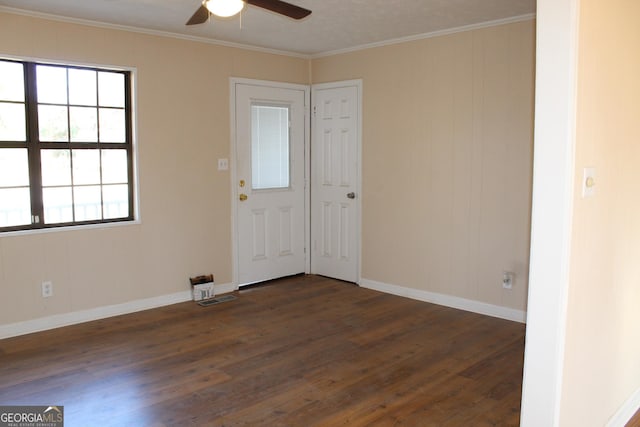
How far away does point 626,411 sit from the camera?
114 inches

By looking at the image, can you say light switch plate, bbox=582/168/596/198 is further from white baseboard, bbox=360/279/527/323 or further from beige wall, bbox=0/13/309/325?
beige wall, bbox=0/13/309/325

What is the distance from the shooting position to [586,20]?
2010mm

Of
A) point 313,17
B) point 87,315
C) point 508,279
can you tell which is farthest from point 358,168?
point 87,315

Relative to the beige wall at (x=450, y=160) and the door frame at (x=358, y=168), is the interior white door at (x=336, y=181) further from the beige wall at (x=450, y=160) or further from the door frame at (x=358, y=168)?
the beige wall at (x=450, y=160)

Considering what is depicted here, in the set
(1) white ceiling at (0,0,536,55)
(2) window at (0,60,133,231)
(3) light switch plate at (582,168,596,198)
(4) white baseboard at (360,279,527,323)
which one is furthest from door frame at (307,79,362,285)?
(3) light switch plate at (582,168,596,198)

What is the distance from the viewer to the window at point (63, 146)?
402cm

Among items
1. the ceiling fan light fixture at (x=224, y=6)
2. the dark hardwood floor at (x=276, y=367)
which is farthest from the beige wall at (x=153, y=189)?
the ceiling fan light fixture at (x=224, y=6)

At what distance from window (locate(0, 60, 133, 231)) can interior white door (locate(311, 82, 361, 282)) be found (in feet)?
6.83

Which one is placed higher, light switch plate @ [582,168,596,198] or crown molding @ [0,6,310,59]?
crown molding @ [0,6,310,59]

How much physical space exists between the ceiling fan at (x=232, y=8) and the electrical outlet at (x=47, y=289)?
246 centimetres

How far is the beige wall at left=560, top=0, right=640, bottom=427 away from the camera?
2.10 meters

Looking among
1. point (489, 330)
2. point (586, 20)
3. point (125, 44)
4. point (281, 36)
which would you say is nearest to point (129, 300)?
point (125, 44)

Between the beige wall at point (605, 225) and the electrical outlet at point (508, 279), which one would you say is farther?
the electrical outlet at point (508, 279)

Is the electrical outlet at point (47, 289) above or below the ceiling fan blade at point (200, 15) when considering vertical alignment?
below
